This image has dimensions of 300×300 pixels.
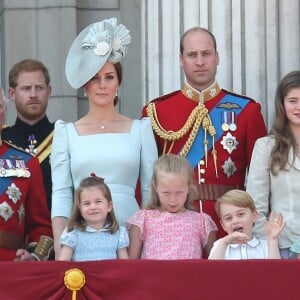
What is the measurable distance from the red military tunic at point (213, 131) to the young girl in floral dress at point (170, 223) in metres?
0.37

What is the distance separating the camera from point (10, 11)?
317 inches

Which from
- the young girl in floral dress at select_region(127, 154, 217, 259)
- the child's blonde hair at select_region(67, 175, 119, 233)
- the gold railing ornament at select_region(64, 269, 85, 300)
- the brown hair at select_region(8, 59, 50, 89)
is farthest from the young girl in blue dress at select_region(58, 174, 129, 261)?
the brown hair at select_region(8, 59, 50, 89)

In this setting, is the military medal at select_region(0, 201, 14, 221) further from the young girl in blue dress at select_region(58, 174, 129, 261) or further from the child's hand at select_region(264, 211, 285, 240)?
the child's hand at select_region(264, 211, 285, 240)

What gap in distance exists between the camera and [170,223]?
6.00 metres

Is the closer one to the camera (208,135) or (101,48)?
(101,48)

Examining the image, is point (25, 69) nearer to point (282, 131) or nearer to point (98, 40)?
point (98, 40)

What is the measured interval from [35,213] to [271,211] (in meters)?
1.03

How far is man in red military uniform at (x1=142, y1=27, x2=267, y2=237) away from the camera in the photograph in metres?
6.50

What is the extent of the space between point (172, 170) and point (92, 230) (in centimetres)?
40

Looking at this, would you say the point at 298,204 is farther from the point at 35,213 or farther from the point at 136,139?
the point at 35,213

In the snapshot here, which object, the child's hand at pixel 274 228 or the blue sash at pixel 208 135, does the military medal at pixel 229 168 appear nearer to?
the blue sash at pixel 208 135

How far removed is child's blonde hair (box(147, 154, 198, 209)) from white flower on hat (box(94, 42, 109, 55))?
1.73 ft

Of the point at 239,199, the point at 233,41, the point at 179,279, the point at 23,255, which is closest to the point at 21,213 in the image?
the point at 23,255

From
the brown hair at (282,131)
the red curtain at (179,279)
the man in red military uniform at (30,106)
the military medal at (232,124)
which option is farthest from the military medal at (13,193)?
the brown hair at (282,131)
